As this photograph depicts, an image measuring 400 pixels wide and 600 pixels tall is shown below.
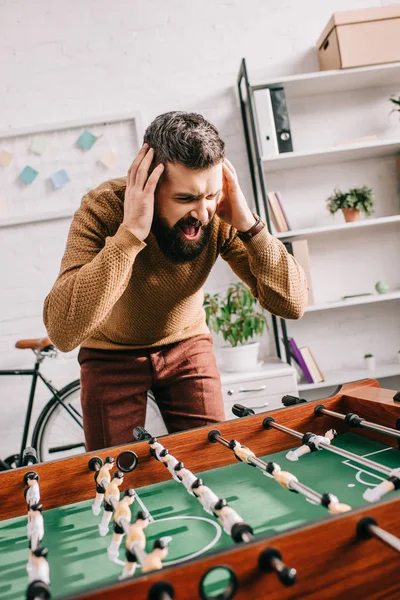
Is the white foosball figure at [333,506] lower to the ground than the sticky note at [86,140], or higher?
lower

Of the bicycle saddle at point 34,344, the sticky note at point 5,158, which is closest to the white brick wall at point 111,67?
the sticky note at point 5,158

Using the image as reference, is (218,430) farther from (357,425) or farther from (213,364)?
(213,364)

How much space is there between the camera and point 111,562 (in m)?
0.86

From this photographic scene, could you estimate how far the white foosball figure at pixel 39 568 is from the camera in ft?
2.40

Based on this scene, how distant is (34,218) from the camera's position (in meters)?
3.10

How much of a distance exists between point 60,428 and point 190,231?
75.8 inches

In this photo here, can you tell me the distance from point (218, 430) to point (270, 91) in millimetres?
2157

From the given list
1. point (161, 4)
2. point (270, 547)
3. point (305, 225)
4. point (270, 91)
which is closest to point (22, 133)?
point (161, 4)

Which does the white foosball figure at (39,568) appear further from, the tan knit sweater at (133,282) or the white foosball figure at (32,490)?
the tan knit sweater at (133,282)

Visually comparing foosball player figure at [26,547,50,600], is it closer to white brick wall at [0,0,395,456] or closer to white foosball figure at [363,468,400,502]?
white foosball figure at [363,468,400,502]

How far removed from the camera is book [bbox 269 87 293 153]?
292 cm

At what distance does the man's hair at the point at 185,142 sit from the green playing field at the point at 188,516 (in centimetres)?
69

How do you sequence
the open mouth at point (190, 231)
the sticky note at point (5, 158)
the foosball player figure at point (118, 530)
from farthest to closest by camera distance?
the sticky note at point (5, 158), the open mouth at point (190, 231), the foosball player figure at point (118, 530)

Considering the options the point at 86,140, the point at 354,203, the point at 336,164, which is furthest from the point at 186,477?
the point at 336,164
